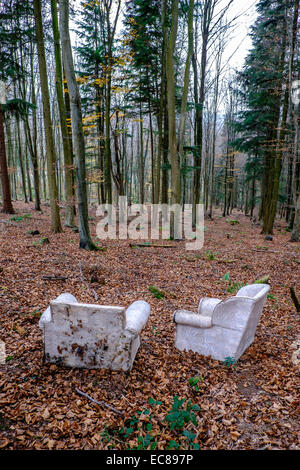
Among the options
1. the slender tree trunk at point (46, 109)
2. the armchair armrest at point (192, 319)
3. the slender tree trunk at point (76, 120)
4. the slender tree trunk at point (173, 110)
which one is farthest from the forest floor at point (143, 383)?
the slender tree trunk at point (173, 110)

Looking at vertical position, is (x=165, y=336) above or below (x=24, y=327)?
below

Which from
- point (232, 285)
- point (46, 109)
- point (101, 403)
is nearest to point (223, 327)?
point (101, 403)

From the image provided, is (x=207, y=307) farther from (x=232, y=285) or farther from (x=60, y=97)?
(x=60, y=97)

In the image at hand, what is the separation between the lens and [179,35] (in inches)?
570

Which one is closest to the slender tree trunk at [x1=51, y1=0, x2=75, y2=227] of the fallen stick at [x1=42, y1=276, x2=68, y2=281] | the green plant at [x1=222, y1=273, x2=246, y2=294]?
the fallen stick at [x1=42, y1=276, x2=68, y2=281]

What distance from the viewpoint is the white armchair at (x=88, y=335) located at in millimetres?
2881

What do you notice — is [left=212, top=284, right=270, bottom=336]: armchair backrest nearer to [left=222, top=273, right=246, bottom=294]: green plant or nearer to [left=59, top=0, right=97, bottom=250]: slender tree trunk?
[left=222, top=273, right=246, bottom=294]: green plant

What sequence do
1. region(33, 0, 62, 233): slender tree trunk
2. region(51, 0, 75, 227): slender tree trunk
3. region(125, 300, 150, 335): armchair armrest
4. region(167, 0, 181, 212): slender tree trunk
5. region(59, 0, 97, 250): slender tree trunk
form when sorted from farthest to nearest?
region(167, 0, 181, 212): slender tree trunk, region(51, 0, 75, 227): slender tree trunk, region(33, 0, 62, 233): slender tree trunk, region(59, 0, 97, 250): slender tree trunk, region(125, 300, 150, 335): armchair armrest

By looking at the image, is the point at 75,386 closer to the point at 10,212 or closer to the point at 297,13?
the point at 10,212

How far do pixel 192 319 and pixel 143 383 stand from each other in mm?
1055

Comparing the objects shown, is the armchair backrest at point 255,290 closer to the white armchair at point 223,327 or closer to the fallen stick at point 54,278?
the white armchair at point 223,327

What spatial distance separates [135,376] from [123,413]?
556 mm

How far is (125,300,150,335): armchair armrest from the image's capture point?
9.89 feet

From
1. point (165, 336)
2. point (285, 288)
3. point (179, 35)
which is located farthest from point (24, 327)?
point (179, 35)
